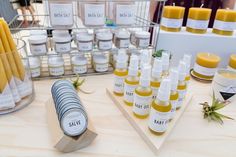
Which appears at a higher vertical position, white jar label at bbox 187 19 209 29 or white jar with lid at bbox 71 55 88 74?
white jar label at bbox 187 19 209 29

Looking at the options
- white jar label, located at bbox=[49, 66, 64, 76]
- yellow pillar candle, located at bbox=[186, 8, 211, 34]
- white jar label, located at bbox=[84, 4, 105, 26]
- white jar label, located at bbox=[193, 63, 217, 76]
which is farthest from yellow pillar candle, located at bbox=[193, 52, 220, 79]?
white jar label, located at bbox=[49, 66, 64, 76]

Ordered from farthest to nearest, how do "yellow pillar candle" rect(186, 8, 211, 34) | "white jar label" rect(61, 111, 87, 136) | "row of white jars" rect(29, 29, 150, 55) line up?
"yellow pillar candle" rect(186, 8, 211, 34)
"row of white jars" rect(29, 29, 150, 55)
"white jar label" rect(61, 111, 87, 136)

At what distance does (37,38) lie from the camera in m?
0.61

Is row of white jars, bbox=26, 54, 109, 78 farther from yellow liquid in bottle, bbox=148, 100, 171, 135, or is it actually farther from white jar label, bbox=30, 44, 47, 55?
yellow liquid in bottle, bbox=148, 100, 171, 135

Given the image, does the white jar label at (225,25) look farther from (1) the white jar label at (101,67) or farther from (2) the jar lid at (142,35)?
(1) the white jar label at (101,67)

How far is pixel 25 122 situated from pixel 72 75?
0.80 feet

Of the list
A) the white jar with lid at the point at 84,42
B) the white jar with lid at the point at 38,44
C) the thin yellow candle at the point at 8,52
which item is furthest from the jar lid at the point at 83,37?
the thin yellow candle at the point at 8,52

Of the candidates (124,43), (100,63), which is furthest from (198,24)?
(100,63)

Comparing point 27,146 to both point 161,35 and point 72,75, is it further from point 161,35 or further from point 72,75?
point 161,35

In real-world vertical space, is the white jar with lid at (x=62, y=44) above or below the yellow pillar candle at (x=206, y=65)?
above

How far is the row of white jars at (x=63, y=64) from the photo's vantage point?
64 cm

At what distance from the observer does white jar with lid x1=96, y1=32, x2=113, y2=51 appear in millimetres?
658

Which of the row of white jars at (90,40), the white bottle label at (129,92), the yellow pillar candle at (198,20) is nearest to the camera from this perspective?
the white bottle label at (129,92)

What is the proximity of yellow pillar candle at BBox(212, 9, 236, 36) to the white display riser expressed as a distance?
0.8 inches
